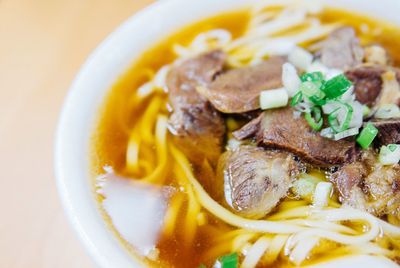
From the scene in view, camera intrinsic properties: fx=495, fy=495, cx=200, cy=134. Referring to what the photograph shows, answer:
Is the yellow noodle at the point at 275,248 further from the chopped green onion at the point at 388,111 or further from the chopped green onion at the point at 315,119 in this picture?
the chopped green onion at the point at 388,111

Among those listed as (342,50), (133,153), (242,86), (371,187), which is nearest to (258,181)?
(371,187)

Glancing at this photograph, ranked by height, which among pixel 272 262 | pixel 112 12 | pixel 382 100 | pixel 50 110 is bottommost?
pixel 272 262

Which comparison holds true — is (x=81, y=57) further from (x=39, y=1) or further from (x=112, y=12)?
(x=39, y=1)

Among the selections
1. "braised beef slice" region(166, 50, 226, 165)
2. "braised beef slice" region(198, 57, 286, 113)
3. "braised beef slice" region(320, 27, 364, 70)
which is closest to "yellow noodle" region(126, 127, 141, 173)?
"braised beef slice" region(166, 50, 226, 165)

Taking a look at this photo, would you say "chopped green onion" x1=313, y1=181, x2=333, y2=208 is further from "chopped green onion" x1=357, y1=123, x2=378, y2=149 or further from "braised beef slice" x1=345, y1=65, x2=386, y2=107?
"braised beef slice" x1=345, y1=65, x2=386, y2=107

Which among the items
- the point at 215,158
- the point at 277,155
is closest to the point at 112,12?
the point at 215,158

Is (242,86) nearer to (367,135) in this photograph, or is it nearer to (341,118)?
(341,118)

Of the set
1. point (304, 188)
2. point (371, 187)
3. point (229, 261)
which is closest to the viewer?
point (229, 261)
